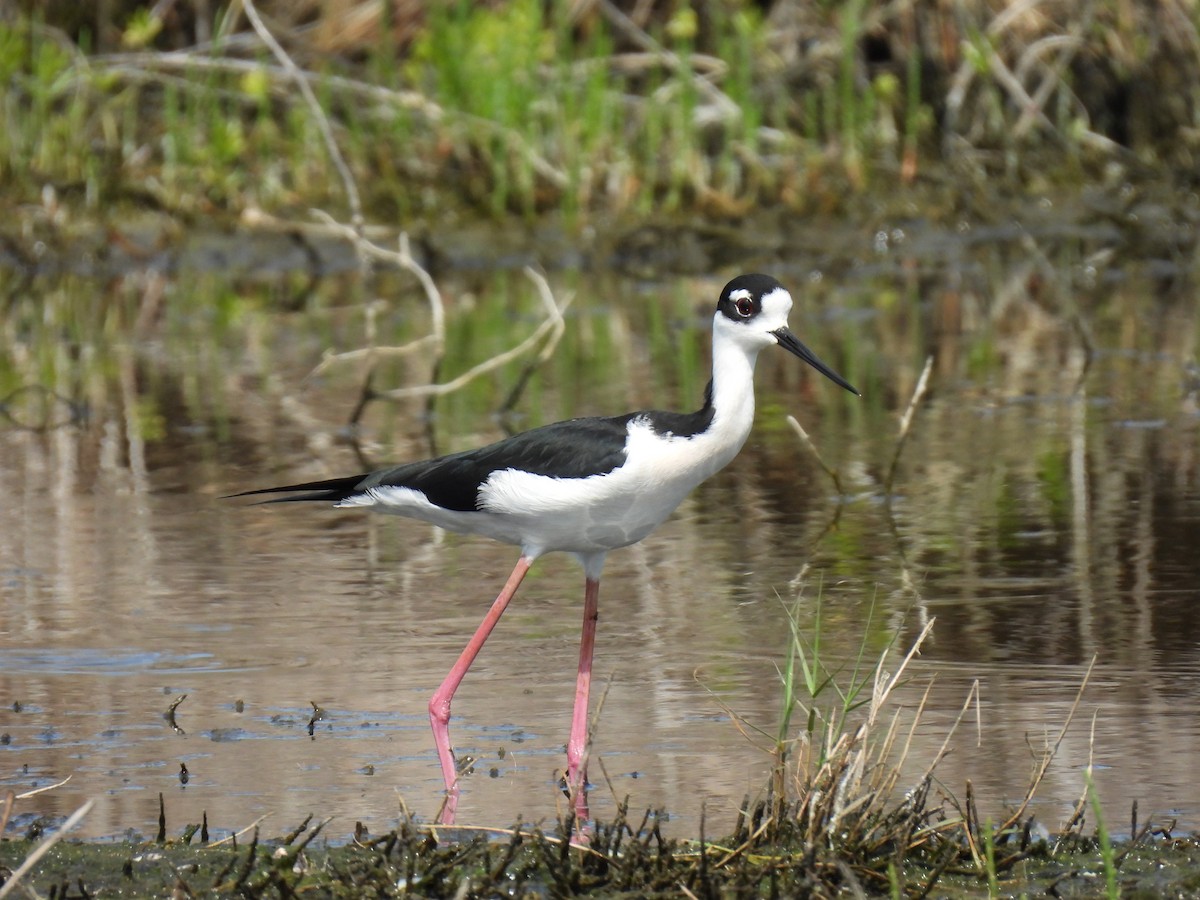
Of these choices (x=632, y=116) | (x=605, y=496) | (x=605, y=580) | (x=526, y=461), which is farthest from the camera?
(x=632, y=116)

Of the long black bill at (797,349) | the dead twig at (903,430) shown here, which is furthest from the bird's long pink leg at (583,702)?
the dead twig at (903,430)

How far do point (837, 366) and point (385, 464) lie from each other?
250 centimetres

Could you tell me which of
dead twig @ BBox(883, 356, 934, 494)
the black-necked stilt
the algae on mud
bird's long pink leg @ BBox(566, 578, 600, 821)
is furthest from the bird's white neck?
dead twig @ BBox(883, 356, 934, 494)

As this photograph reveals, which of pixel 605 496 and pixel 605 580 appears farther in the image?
pixel 605 580

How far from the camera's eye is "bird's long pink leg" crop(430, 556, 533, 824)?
382 cm

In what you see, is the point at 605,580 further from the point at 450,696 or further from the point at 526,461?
the point at 450,696

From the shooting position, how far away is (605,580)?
5.41 m

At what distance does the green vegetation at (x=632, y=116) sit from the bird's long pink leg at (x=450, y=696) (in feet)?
26.2

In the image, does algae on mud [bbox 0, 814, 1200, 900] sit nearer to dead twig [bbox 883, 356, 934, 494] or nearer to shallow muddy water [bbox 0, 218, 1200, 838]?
shallow muddy water [bbox 0, 218, 1200, 838]

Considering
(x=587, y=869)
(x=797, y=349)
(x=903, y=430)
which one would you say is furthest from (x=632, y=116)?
(x=587, y=869)

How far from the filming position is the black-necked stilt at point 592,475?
13.4ft

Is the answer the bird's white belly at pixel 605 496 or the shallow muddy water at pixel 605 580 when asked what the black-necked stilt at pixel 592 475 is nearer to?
the bird's white belly at pixel 605 496

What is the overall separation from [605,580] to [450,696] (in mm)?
1367

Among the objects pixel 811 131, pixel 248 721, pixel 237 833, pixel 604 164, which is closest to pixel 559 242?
pixel 604 164
